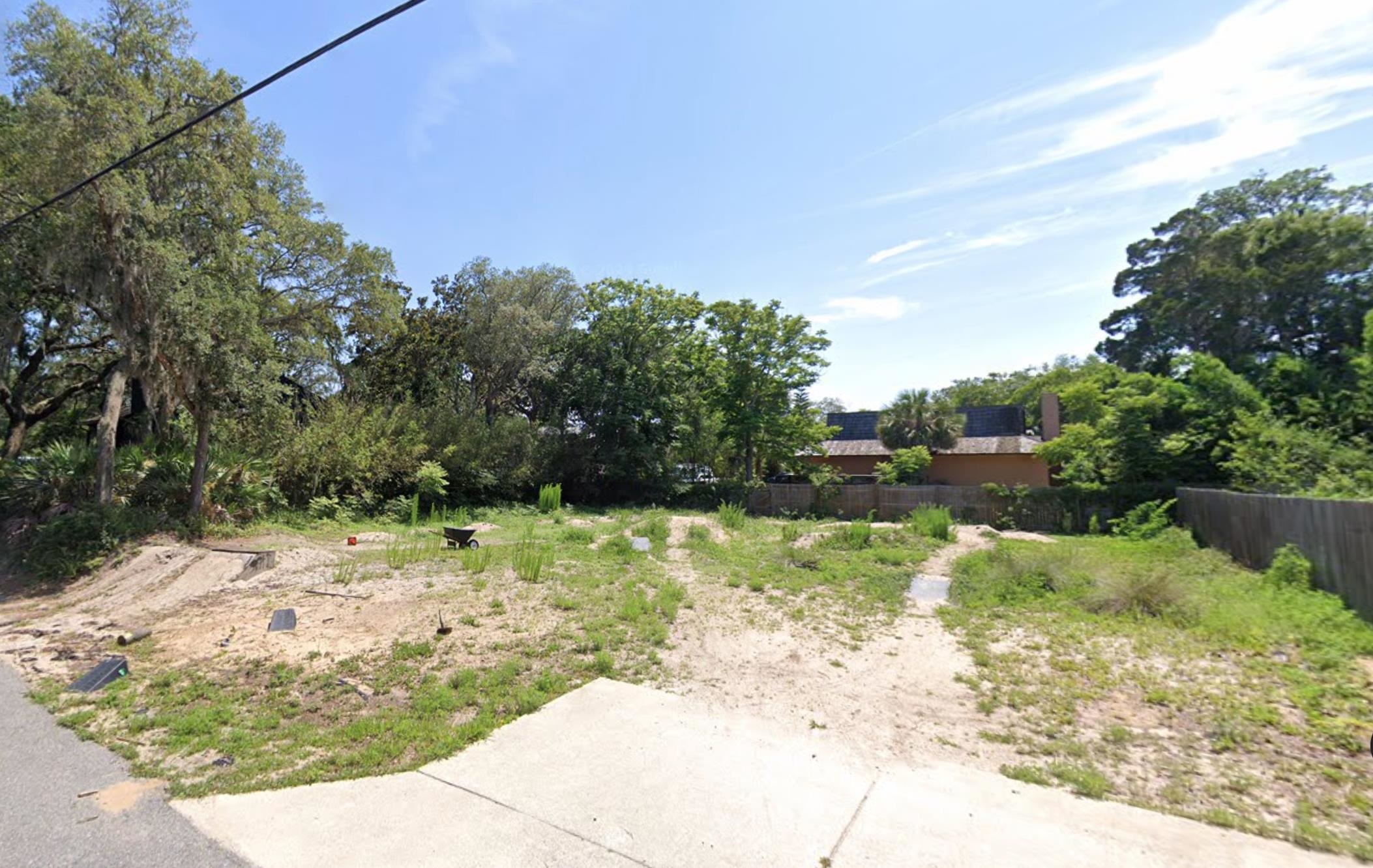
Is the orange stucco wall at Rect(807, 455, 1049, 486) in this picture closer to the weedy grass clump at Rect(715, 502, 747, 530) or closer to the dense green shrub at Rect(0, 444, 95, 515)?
the weedy grass clump at Rect(715, 502, 747, 530)

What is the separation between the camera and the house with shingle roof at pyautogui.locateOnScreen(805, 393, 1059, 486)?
2917 cm

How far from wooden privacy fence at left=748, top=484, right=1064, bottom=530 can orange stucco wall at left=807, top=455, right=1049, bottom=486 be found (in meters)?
5.40

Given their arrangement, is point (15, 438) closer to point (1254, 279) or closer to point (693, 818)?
point (693, 818)

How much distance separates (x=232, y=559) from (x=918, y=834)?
11173 millimetres

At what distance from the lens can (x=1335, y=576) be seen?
7.70 m

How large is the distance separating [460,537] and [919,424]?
23248 millimetres

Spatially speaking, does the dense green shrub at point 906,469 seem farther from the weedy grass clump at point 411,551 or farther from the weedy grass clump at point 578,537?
the weedy grass clump at point 411,551

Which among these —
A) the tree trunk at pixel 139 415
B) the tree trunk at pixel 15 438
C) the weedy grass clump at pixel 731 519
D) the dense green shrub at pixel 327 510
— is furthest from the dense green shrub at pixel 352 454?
the weedy grass clump at pixel 731 519

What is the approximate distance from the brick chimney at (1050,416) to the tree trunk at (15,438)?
3826 cm

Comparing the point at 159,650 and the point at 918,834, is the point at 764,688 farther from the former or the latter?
the point at 159,650

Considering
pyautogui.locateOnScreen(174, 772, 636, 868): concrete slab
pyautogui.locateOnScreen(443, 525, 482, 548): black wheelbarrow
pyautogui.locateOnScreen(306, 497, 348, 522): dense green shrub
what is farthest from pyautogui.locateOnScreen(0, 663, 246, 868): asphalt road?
pyautogui.locateOnScreen(306, 497, 348, 522): dense green shrub

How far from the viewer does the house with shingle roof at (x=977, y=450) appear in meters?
29.2

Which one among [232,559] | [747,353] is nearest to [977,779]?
[232,559]

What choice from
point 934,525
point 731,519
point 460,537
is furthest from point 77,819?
point 934,525
